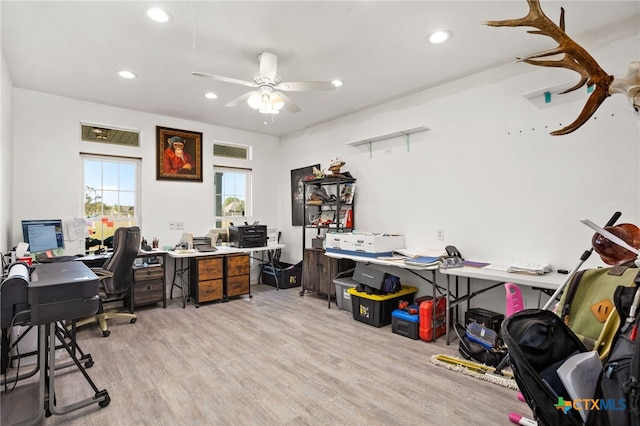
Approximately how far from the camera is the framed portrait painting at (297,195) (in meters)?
5.45

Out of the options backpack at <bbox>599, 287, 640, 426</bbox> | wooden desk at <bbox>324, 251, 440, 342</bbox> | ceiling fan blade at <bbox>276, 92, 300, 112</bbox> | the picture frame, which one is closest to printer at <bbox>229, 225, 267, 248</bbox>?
the picture frame

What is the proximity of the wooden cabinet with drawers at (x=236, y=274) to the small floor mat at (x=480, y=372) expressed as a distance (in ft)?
9.38

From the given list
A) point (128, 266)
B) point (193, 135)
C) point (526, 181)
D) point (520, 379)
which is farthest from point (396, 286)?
point (193, 135)

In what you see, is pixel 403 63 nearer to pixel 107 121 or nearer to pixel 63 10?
pixel 63 10

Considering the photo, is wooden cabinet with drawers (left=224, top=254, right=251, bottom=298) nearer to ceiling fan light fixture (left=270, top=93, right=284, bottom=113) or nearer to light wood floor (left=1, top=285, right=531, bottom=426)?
light wood floor (left=1, top=285, right=531, bottom=426)

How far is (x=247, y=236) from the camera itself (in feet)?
15.7

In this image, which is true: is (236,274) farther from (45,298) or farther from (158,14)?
(158,14)

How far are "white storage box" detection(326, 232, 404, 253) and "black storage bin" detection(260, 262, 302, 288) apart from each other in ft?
4.77

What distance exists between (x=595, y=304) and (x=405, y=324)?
6.63 ft

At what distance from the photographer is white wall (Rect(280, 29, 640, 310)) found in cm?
254

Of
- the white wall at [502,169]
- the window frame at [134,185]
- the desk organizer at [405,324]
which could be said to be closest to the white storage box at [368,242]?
the white wall at [502,169]

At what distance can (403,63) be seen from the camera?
3.09 meters

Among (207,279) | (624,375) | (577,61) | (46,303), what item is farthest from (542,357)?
(207,279)

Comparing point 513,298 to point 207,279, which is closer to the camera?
point 513,298
